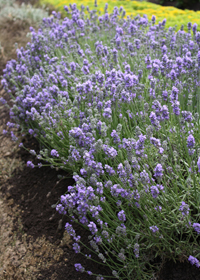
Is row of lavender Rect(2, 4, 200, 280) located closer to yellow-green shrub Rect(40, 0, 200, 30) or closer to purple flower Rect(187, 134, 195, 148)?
purple flower Rect(187, 134, 195, 148)

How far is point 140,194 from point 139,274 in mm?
626

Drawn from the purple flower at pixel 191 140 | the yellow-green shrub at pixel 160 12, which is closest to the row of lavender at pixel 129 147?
the purple flower at pixel 191 140

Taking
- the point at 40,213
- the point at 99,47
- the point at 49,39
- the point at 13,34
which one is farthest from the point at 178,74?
the point at 13,34

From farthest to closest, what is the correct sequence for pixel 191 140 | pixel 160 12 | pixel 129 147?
pixel 160 12, pixel 129 147, pixel 191 140

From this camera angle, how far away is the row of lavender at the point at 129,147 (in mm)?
1755

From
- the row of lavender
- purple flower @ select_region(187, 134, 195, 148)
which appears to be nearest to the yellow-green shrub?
the row of lavender

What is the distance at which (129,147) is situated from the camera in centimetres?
173

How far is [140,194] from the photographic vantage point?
1702mm

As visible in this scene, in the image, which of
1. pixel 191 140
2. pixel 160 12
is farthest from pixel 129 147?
pixel 160 12

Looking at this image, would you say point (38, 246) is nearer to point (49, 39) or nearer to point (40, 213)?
point (40, 213)

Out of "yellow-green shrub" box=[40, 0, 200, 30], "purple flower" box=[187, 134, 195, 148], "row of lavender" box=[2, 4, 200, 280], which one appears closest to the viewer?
"purple flower" box=[187, 134, 195, 148]

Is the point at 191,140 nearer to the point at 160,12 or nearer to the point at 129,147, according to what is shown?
the point at 129,147

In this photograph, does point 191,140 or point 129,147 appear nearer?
point 191,140

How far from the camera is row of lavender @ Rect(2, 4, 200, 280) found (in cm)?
175
